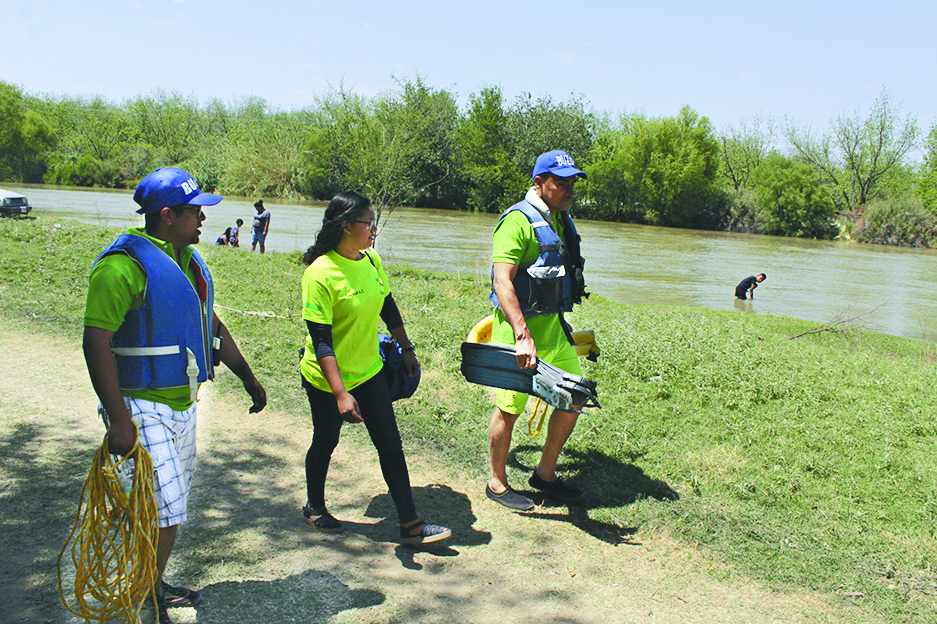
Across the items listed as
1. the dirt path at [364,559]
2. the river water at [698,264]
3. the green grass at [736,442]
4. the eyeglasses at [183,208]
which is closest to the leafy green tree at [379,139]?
the river water at [698,264]

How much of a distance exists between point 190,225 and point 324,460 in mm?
1641

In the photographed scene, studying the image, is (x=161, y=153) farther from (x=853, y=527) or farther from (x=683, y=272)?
(x=853, y=527)

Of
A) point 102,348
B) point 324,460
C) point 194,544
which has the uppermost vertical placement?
point 102,348

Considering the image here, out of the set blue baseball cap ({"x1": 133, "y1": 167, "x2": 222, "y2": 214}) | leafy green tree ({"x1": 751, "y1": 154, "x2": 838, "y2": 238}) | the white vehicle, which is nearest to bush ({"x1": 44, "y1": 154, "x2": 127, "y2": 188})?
the white vehicle

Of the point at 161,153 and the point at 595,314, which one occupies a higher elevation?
the point at 161,153

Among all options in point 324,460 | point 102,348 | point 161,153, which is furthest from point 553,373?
point 161,153

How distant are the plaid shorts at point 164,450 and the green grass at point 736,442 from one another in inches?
97.4

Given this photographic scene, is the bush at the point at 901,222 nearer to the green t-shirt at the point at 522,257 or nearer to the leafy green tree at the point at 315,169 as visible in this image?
the leafy green tree at the point at 315,169

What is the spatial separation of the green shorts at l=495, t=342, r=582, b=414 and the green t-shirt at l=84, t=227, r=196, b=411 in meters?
2.09

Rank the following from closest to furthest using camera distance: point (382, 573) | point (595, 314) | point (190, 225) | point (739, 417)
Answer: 1. point (190, 225)
2. point (382, 573)
3. point (739, 417)
4. point (595, 314)

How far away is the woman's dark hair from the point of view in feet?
11.4

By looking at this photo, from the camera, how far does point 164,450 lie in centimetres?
262

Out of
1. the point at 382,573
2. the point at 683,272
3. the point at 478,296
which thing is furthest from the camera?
the point at 683,272

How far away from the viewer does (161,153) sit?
75.9 m
